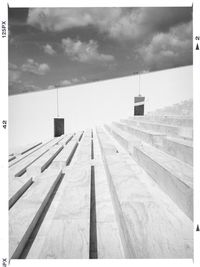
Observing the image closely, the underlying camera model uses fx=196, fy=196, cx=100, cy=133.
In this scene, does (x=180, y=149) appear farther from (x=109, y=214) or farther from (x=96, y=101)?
(x=96, y=101)

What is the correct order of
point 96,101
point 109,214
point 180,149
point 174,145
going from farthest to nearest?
point 96,101
point 174,145
point 180,149
point 109,214

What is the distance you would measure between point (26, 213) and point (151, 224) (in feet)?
2.53

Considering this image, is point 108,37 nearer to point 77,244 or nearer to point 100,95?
point 77,244

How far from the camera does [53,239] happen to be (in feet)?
3.45

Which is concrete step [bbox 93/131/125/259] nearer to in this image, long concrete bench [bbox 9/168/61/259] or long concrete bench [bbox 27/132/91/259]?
long concrete bench [bbox 27/132/91/259]

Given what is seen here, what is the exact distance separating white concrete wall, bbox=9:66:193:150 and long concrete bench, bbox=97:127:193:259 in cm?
714

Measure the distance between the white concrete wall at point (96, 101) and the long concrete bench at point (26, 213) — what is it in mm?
6568

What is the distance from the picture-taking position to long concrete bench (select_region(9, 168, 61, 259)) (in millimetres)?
1027

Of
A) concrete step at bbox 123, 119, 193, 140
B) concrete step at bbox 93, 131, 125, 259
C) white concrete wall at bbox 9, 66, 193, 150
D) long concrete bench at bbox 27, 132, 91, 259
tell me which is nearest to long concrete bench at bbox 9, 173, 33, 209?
long concrete bench at bbox 27, 132, 91, 259

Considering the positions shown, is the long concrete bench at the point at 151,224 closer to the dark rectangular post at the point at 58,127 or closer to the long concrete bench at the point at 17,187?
the long concrete bench at the point at 17,187

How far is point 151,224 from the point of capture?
1.05 meters

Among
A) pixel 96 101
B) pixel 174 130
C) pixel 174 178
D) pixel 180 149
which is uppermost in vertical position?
pixel 96 101

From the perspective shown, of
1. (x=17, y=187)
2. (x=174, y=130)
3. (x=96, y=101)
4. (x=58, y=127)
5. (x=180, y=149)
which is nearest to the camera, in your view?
(x=17, y=187)

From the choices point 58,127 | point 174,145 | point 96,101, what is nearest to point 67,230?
point 174,145
